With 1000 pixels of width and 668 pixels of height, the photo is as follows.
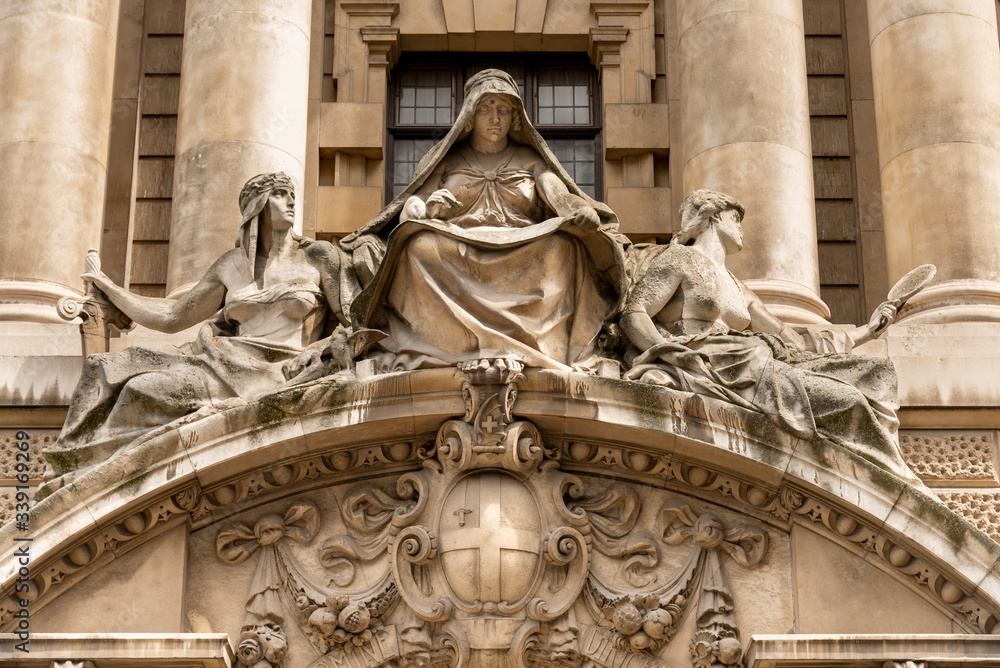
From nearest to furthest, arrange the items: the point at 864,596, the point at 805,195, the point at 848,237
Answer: the point at 864,596 < the point at 805,195 < the point at 848,237

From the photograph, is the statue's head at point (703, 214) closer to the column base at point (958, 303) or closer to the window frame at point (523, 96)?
the column base at point (958, 303)

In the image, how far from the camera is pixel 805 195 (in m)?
17.0

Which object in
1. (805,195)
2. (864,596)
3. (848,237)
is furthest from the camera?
(848,237)

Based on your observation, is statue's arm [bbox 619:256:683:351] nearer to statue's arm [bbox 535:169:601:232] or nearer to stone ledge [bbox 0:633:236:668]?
statue's arm [bbox 535:169:601:232]

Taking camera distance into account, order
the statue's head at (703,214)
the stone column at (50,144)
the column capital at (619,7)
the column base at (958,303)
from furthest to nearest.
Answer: the column capital at (619,7) < the stone column at (50,144) < the column base at (958,303) < the statue's head at (703,214)

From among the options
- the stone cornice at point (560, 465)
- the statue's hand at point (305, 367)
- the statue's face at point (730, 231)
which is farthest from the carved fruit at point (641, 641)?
the statue's face at point (730, 231)

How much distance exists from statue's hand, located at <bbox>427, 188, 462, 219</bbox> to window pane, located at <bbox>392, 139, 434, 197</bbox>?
6.02m

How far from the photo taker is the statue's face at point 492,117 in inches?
599

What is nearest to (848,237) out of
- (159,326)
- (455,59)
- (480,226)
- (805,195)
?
(805,195)

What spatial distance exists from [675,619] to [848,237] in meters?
7.96

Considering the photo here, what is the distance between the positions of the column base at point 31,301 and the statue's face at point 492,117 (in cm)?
412

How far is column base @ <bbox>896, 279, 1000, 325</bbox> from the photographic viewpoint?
15906mm

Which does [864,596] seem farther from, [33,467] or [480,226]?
[33,467]

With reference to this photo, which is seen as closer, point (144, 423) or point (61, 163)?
point (144, 423)
